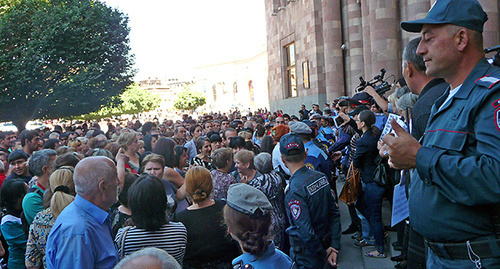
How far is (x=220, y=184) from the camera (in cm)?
502

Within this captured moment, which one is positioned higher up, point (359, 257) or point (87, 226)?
point (87, 226)

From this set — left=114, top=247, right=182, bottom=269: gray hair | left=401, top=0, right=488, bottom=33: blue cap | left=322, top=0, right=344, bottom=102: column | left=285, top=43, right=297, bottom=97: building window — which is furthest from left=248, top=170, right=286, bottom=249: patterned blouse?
left=285, top=43, right=297, bottom=97: building window

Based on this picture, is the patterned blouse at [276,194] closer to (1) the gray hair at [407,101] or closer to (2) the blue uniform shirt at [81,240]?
(1) the gray hair at [407,101]

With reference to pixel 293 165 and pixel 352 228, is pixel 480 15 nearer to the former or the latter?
pixel 293 165

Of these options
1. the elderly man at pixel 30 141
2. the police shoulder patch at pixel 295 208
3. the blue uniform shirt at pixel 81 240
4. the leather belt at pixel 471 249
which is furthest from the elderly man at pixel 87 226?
the elderly man at pixel 30 141

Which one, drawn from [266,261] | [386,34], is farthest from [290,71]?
[266,261]

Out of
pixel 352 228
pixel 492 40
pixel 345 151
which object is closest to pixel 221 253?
pixel 352 228

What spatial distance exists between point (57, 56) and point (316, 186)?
21692mm

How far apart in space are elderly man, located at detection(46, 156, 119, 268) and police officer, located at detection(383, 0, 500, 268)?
6.22 feet

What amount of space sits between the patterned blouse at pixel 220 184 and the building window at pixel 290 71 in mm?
18831

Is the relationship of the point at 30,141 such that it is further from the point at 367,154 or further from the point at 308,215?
the point at 308,215

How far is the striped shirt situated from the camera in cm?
314

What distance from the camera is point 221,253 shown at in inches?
142

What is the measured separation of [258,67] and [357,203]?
2239 inches
